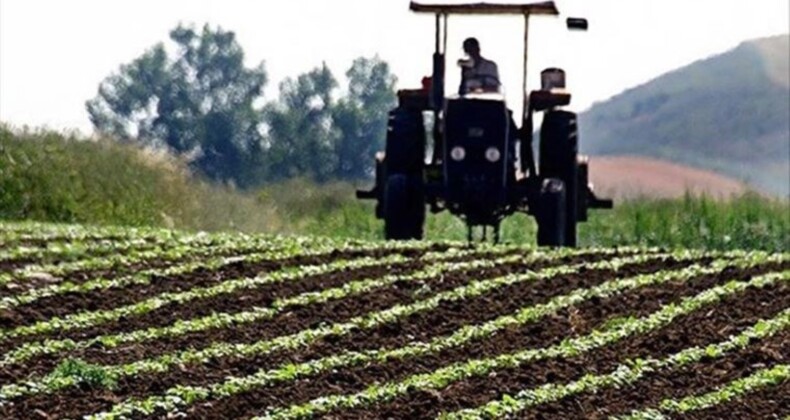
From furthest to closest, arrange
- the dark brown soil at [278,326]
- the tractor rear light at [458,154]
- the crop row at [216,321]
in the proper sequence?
the tractor rear light at [458,154], the crop row at [216,321], the dark brown soil at [278,326]

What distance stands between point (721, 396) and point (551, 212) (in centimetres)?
797

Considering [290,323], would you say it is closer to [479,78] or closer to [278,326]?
[278,326]

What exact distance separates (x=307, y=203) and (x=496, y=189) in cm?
1264

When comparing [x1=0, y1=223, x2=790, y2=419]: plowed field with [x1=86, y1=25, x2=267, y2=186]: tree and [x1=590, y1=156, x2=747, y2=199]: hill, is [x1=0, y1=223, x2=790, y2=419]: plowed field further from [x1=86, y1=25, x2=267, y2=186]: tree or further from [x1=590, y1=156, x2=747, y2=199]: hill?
[x1=86, y1=25, x2=267, y2=186]: tree

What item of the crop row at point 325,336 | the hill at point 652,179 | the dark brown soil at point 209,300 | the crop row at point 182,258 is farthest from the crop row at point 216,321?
the hill at point 652,179

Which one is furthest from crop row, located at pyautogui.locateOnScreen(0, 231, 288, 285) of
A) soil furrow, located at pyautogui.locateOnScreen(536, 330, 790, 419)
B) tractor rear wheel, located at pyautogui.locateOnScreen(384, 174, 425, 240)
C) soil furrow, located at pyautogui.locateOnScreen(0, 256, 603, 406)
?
soil furrow, located at pyautogui.locateOnScreen(536, 330, 790, 419)

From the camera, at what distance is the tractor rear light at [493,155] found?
→ 18.5 metres

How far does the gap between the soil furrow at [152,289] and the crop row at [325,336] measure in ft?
3.56

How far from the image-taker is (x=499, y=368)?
1152 centimetres

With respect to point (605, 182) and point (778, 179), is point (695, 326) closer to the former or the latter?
point (605, 182)

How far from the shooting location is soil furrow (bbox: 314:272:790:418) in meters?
10.3

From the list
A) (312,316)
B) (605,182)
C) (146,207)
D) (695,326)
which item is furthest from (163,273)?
(605,182)

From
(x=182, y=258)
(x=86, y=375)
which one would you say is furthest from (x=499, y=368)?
(x=182, y=258)

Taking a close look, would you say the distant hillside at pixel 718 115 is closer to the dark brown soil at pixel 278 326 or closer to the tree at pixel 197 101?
the tree at pixel 197 101
